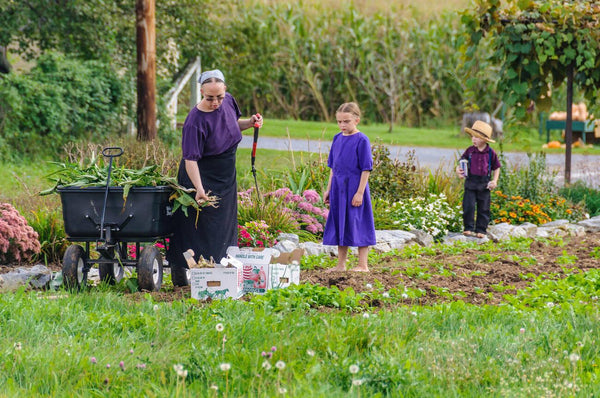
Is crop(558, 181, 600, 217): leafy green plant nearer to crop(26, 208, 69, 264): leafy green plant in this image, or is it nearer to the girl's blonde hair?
the girl's blonde hair

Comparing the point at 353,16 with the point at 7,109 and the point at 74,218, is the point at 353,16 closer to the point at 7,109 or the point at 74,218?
the point at 7,109

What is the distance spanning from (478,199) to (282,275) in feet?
15.0

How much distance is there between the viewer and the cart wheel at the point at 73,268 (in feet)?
19.8

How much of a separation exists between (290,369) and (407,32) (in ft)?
71.4

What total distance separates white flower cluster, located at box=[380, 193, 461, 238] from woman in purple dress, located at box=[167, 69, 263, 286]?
138 inches

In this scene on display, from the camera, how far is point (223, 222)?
6637 millimetres

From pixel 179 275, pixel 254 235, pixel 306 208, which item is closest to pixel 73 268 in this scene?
pixel 179 275

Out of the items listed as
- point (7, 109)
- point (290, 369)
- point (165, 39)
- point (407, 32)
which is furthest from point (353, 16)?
point (290, 369)

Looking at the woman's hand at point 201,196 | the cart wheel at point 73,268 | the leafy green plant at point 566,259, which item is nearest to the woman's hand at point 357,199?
the woman's hand at point 201,196

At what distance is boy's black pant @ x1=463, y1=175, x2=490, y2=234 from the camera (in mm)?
9797

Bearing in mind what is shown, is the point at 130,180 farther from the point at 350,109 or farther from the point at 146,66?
the point at 146,66

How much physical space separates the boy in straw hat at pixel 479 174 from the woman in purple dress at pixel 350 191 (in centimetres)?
286

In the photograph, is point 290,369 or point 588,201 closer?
point 290,369

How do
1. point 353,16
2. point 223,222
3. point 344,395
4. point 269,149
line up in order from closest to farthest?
1. point 344,395
2. point 223,222
3. point 269,149
4. point 353,16
